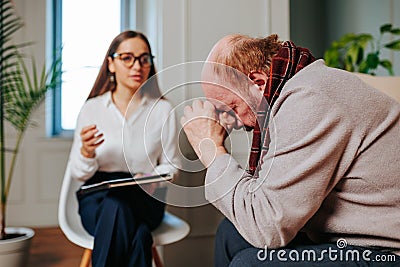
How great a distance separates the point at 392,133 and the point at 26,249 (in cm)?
147

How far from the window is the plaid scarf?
2.41 meters

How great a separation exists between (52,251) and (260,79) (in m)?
2.04

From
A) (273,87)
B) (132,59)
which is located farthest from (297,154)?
(132,59)

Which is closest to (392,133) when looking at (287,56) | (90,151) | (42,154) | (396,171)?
(396,171)

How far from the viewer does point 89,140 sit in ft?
4.62

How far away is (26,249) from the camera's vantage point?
70.7 inches

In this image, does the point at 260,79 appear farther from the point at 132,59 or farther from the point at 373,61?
the point at 373,61

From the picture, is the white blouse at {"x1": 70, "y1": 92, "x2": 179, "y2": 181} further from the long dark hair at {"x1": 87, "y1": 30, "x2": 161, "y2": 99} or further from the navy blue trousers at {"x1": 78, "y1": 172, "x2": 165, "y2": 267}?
the long dark hair at {"x1": 87, "y1": 30, "x2": 161, "y2": 99}

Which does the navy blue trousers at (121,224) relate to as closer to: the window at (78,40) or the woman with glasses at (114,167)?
the woman with glasses at (114,167)

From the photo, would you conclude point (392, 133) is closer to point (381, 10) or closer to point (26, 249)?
point (26, 249)

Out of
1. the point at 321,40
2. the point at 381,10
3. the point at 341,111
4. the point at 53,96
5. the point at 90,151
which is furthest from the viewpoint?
the point at 321,40

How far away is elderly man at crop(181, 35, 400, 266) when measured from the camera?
723 mm

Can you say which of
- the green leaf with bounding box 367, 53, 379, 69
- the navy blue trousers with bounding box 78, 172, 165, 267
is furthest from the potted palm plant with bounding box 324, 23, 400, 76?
the navy blue trousers with bounding box 78, 172, 165, 267

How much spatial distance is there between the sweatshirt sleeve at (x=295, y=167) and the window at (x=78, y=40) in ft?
8.20
